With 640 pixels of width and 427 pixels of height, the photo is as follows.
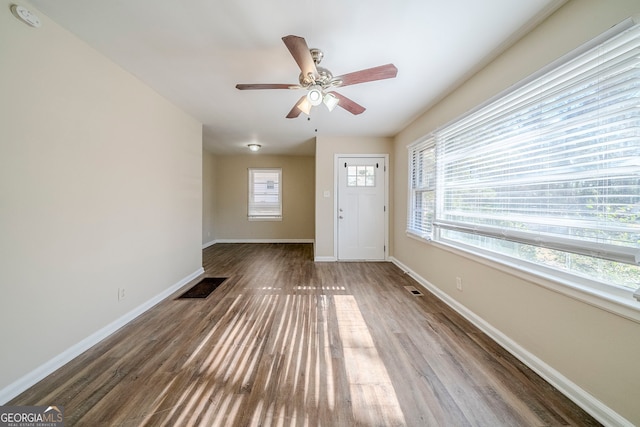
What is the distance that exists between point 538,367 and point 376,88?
276 centimetres

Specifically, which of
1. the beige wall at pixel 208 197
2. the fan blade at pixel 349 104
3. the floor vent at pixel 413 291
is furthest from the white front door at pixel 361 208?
the beige wall at pixel 208 197

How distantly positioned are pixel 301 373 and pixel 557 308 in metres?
1.72

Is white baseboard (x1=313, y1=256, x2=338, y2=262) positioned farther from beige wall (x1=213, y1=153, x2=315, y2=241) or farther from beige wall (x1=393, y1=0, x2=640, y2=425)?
beige wall (x1=393, y1=0, x2=640, y2=425)

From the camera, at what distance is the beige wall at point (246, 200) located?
254 inches

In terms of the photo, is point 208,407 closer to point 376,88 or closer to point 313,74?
point 313,74

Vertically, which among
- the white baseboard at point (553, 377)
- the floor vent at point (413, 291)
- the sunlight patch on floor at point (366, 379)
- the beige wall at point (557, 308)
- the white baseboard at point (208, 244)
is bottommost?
the sunlight patch on floor at point (366, 379)

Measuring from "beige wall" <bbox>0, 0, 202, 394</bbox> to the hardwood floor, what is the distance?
339 millimetres

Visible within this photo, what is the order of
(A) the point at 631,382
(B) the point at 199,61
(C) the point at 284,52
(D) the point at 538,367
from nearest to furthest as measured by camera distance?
(A) the point at 631,382 < (D) the point at 538,367 < (C) the point at 284,52 < (B) the point at 199,61

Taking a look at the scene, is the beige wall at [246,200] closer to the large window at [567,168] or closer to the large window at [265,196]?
the large window at [265,196]

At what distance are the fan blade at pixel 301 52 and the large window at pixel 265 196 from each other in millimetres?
4901

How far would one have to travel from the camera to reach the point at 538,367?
155cm

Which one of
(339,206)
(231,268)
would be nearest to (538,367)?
(339,206)

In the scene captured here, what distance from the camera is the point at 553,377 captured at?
145cm

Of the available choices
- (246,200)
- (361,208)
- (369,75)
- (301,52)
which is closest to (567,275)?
(369,75)
